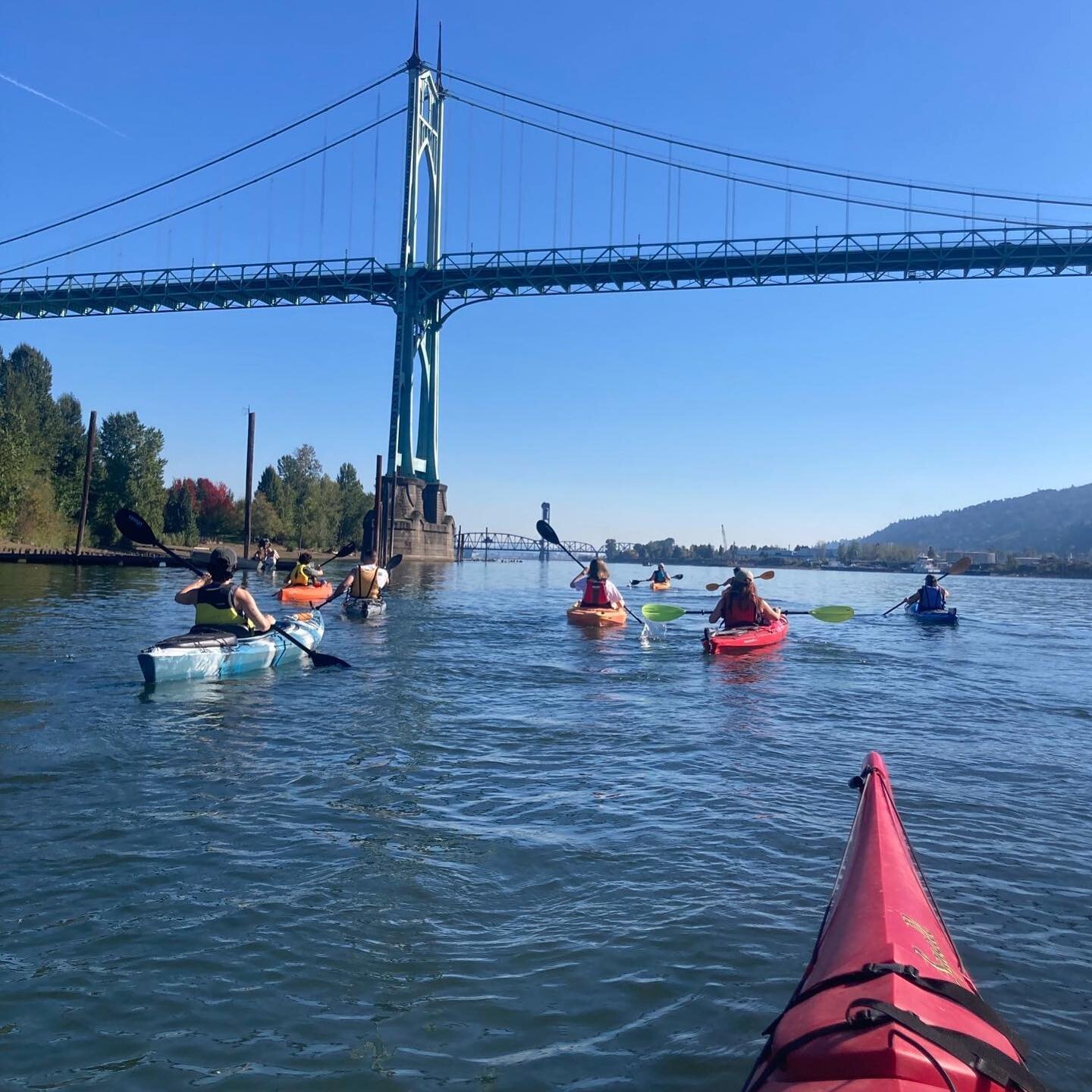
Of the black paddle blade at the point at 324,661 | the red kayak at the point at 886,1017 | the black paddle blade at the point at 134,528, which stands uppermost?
the black paddle blade at the point at 134,528

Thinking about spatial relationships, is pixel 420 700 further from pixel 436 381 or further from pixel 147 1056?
pixel 436 381

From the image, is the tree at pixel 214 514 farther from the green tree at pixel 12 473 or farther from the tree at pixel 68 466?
the green tree at pixel 12 473

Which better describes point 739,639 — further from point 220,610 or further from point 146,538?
point 146,538

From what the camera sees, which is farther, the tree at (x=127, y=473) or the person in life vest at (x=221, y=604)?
the tree at (x=127, y=473)

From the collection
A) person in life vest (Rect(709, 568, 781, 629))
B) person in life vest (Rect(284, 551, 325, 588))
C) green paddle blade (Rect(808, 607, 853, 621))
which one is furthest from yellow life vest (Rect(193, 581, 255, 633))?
green paddle blade (Rect(808, 607, 853, 621))

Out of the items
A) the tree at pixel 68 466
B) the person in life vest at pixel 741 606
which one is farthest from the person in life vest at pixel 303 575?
the tree at pixel 68 466

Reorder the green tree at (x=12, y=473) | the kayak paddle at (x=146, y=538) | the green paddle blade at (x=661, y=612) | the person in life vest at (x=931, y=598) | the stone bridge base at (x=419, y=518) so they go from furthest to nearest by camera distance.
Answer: the stone bridge base at (x=419, y=518) → the green tree at (x=12, y=473) → the person in life vest at (x=931, y=598) → the green paddle blade at (x=661, y=612) → the kayak paddle at (x=146, y=538)

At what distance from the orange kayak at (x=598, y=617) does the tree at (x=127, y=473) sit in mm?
41328

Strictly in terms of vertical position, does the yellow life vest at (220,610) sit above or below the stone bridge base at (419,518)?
below

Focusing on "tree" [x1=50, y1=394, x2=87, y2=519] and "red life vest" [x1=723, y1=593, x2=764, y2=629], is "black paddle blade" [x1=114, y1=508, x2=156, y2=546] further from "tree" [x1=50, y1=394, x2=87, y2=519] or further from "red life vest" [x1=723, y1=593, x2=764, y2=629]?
"tree" [x1=50, y1=394, x2=87, y2=519]

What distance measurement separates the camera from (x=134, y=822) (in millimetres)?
5758

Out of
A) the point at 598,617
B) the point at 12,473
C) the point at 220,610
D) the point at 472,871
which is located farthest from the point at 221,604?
the point at 12,473

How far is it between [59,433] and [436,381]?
25.1m

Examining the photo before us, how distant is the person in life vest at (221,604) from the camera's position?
1110 cm
